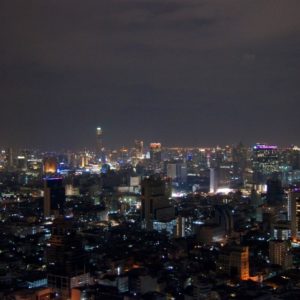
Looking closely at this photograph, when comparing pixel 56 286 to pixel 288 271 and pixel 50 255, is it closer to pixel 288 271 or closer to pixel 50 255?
pixel 50 255

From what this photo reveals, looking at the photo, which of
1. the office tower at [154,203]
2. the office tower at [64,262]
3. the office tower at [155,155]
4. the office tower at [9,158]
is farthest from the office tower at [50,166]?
the office tower at [64,262]

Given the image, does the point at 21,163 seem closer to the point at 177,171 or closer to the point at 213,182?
the point at 177,171

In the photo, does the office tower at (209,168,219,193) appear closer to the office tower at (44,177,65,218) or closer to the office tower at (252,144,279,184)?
the office tower at (252,144,279,184)

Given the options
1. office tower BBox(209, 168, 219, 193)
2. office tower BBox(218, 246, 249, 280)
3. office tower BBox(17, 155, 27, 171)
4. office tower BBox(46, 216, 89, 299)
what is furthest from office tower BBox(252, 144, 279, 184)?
office tower BBox(46, 216, 89, 299)

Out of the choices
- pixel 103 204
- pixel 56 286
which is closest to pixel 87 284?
pixel 56 286

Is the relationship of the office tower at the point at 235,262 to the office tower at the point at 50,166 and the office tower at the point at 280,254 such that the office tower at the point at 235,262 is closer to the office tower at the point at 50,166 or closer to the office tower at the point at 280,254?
the office tower at the point at 280,254
